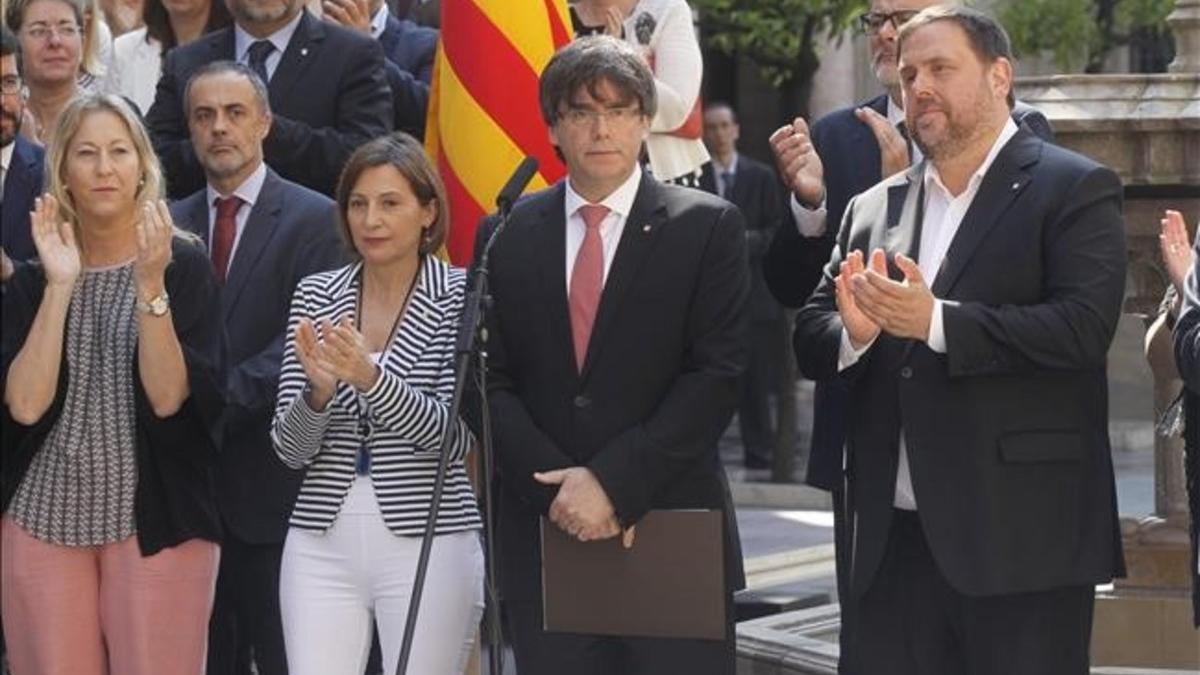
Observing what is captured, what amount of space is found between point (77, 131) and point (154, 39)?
233 cm

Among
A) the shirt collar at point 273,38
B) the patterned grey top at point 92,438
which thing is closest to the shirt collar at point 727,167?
the shirt collar at point 273,38

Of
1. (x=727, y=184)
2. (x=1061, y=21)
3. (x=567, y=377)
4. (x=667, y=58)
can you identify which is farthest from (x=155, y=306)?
(x=1061, y=21)

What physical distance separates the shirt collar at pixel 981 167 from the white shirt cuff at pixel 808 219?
808 mm

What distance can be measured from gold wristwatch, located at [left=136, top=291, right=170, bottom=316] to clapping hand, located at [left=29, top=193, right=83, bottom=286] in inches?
8.0

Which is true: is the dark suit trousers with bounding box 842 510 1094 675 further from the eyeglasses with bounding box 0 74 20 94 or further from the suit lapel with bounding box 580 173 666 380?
the eyeglasses with bounding box 0 74 20 94

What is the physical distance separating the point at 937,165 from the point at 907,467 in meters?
0.77

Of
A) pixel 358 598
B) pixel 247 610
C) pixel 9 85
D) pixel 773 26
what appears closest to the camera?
pixel 9 85

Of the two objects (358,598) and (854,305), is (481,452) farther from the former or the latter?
(854,305)

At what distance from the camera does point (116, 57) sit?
1094 centimetres

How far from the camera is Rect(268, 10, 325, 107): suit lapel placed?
1002 cm

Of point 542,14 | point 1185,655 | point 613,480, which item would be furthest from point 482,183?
point 1185,655

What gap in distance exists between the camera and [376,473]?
27.1ft

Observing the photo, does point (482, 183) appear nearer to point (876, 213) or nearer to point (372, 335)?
point (372, 335)

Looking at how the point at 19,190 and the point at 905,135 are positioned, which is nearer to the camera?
the point at 905,135
